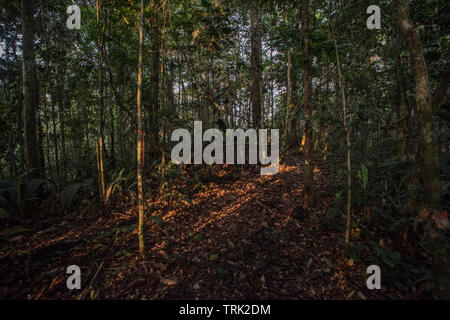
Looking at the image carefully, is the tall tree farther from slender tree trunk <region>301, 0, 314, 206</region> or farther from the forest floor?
slender tree trunk <region>301, 0, 314, 206</region>

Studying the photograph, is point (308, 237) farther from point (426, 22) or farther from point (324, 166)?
point (426, 22)

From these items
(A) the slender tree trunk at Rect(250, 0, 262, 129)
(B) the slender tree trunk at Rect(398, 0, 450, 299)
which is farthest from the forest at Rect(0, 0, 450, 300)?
(A) the slender tree trunk at Rect(250, 0, 262, 129)

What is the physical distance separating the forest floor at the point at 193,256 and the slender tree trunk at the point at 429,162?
50 centimetres

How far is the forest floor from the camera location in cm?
205

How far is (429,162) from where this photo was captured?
6.35 feet

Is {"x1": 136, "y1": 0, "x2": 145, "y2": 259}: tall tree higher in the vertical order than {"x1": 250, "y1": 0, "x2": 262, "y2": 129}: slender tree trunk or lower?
lower

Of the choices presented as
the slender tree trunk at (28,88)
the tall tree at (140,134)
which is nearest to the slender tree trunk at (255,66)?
the tall tree at (140,134)

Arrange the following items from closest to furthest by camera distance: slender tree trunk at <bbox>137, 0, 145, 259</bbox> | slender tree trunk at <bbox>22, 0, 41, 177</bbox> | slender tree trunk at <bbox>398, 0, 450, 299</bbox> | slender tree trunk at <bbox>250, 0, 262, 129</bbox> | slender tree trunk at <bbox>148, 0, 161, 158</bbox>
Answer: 1. slender tree trunk at <bbox>398, 0, 450, 299</bbox>
2. slender tree trunk at <bbox>137, 0, 145, 259</bbox>
3. slender tree trunk at <bbox>22, 0, 41, 177</bbox>
4. slender tree trunk at <bbox>148, 0, 161, 158</bbox>
5. slender tree trunk at <bbox>250, 0, 262, 129</bbox>

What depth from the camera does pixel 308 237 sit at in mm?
2777

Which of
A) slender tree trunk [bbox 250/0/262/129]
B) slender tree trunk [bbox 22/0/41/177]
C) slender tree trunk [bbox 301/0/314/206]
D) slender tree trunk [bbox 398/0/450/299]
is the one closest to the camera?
slender tree trunk [bbox 398/0/450/299]

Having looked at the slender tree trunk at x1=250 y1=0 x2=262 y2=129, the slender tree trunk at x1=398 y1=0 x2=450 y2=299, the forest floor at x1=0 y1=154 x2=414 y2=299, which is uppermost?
the slender tree trunk at x1=250 y1=0 x2=262 y2=129

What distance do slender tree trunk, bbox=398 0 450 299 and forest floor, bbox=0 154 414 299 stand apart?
1.64 ft
